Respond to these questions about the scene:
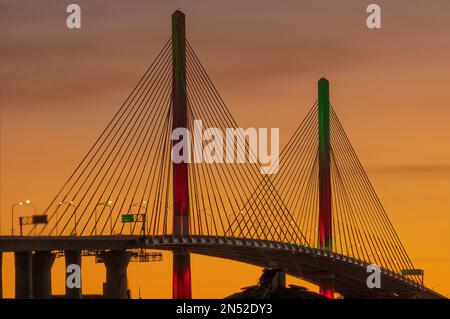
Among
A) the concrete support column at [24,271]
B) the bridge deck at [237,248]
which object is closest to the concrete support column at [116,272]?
the bridge deck at [237,248]

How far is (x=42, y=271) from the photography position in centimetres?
15025

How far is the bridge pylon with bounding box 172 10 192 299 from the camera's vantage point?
15725 centimetres

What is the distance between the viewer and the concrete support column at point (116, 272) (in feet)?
532

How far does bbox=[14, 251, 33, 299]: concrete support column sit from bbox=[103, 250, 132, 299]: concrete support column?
56.1 feet

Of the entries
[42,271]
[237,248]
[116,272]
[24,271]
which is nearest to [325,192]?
[237,248]

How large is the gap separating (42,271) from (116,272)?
44.5ft

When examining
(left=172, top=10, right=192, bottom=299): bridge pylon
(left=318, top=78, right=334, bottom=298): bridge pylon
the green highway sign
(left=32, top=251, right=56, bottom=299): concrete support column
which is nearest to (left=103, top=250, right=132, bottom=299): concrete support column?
(left=172, top=10, right=192, bottom=299): bridge pylon

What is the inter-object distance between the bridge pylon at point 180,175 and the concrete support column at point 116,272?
490 cm

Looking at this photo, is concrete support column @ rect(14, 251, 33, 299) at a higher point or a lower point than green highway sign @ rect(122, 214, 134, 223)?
lower

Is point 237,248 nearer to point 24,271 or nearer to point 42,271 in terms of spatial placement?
point 42,271

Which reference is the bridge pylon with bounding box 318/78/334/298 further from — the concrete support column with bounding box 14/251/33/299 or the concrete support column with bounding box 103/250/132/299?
the concrete support column with bounding box 14/251/33/299
